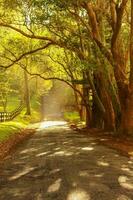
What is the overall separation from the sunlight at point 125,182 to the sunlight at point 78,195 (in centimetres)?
126

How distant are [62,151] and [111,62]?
27.1ft

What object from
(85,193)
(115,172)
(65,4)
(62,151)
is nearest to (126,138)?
(62,151)

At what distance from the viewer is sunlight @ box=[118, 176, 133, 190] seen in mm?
10289

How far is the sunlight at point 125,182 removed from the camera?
10.3 m

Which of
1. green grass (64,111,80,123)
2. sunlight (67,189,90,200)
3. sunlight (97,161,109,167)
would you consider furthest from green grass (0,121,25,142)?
green grass (64,111,80,123)

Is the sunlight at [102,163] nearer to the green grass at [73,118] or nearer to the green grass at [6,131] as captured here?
the green grass at [6,131]

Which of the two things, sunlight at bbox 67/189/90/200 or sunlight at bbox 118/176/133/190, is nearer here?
sunlight at bbox 67/189/90/200

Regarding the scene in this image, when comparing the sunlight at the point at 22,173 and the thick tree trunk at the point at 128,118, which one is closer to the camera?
the sunlight at the point at 22,173

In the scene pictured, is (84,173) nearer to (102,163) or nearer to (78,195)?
(102,163)

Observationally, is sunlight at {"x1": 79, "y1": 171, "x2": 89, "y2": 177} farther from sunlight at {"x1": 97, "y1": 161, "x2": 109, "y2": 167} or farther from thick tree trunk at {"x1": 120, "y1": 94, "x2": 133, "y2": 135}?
thick tree trunk at {"x1": 120, "y1": 94, "x2": 133, "y2": 135}

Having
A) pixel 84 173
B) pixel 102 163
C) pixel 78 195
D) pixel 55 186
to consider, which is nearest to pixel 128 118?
pixel 102 163

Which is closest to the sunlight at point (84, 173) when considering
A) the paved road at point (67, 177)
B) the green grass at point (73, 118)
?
the paved road at point (67, 177)

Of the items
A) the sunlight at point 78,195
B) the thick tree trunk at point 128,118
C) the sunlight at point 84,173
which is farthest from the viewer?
the thick tree trunk at point 128,118

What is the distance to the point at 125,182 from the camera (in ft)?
35.5
